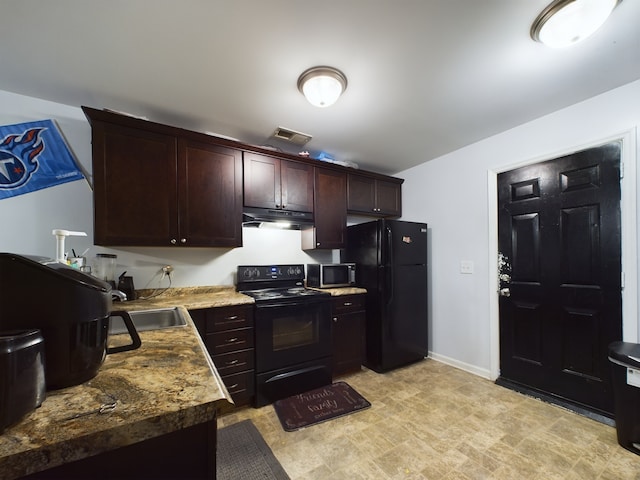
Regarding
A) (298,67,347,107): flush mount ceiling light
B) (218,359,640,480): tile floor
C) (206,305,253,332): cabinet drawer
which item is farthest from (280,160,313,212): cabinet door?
(218,359,640,480): tile floor

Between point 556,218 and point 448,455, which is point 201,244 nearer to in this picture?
point 448,455

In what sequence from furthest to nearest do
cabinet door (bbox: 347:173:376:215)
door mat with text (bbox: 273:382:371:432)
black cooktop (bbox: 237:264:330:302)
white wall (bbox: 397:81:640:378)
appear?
cabinet door (bbox: 347:173:376:215) < black cooktop (bbox: 237:264:330:302) < door mat with text (bbox: 273:382:371:432) < white wall (bbox: 397:81:640:378)

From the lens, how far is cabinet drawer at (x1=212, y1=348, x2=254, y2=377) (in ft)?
6.79

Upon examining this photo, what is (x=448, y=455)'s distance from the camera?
5.46 ft

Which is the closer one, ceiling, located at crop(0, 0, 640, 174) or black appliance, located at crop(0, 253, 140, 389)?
black appliance, located at crop(0, 253, 140, 389)

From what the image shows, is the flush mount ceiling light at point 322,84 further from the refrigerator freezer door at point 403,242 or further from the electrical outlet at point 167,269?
the electrical outlet at point 167,269

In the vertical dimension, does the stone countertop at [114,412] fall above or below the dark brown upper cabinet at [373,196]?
below

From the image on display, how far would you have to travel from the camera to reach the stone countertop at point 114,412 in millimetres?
463

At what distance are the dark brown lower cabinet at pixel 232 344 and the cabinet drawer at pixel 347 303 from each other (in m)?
0.88

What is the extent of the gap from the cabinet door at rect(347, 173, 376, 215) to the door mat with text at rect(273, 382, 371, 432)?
1915mm

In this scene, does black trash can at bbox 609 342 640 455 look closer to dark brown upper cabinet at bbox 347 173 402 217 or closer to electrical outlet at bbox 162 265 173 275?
dark brown upper cabinet at bbox 347 173 402 217

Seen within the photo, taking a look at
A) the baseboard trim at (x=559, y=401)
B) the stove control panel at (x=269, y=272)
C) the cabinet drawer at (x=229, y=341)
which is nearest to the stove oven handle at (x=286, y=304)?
the cabinet drawer at (x=229, y=341)

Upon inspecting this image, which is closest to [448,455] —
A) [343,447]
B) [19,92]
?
[343,447]

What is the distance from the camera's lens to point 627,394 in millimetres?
1612
